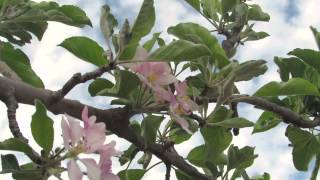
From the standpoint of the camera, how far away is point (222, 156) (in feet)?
5.68

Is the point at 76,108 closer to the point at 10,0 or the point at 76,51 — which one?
the point at 76,51

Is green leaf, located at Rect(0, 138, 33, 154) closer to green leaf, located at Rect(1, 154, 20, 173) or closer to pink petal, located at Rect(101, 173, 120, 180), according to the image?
green leaf, located at Rect(1, 154, 20, 173)

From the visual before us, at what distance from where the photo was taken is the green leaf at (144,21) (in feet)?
3.96

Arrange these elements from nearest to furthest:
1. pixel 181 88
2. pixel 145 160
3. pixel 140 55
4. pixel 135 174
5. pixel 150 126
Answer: pixel 140 55, pixel 181 88, pixel 150 126, pixel 145 160, pixel 135 174

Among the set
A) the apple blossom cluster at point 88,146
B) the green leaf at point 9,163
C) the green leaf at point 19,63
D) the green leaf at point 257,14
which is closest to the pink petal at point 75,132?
the apple blossom cluster at point 88,146

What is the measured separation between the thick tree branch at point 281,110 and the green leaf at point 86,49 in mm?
327

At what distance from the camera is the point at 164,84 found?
126 centimetres

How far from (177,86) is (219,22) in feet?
2.04

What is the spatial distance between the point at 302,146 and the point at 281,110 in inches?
12.9

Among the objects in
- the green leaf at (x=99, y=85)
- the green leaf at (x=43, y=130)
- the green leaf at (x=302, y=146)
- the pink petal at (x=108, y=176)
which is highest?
the green leaf at (x=43, y=130)

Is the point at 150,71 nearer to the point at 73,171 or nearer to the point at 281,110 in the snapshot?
the point at 73,171

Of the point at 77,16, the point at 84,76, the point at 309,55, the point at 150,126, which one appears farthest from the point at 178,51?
the point at 309,55

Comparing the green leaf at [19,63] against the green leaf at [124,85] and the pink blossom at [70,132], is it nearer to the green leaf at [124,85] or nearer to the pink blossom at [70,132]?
the green leaf at [124,85]

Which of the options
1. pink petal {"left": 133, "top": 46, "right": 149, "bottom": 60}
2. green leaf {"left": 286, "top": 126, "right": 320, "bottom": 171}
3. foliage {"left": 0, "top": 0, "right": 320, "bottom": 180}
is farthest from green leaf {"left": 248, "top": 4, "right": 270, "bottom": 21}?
pink petal {"left": 133, "top": 46, "right": 149, "bottom": 60}
